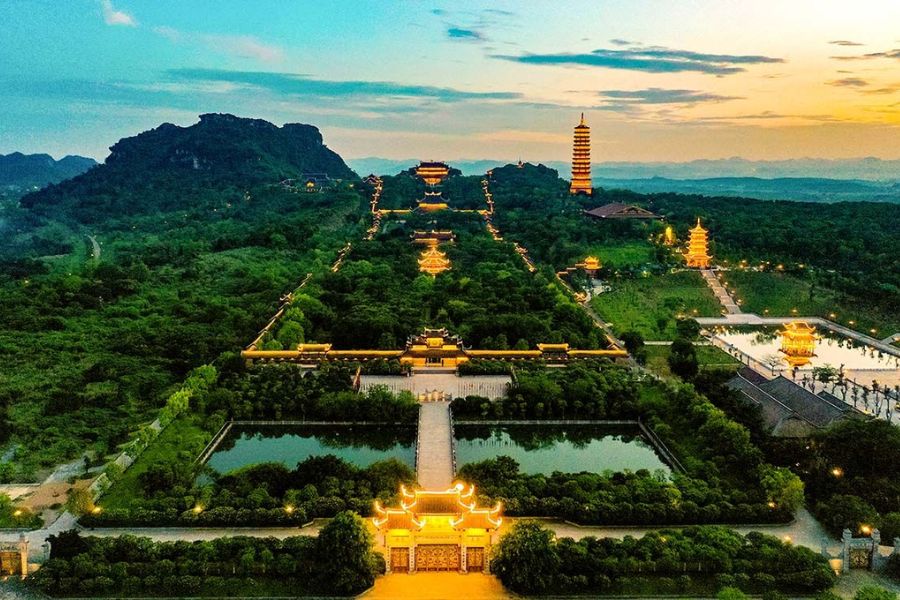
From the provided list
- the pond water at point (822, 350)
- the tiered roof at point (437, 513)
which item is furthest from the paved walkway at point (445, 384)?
the pond water at point (822, 350)

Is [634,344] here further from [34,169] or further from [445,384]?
[34,169]

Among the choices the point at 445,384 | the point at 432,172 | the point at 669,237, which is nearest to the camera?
the point at 445,384

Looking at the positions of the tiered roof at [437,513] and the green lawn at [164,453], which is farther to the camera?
the green lawn at [164,453]

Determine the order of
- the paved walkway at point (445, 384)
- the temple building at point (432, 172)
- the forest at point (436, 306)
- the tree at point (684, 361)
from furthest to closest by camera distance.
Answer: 1. the temple building at point (432, 172)
2. the forest at point (436, 306)
3. the tree at point (684, 361)
4. the paved walkway at point (445, 384)

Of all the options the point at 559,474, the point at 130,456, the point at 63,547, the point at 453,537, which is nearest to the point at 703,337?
the point at 559,474

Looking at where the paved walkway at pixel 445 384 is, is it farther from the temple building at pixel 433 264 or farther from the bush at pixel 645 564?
the temple building at pixel 433 264

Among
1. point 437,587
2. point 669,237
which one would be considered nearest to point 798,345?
point 437,587
